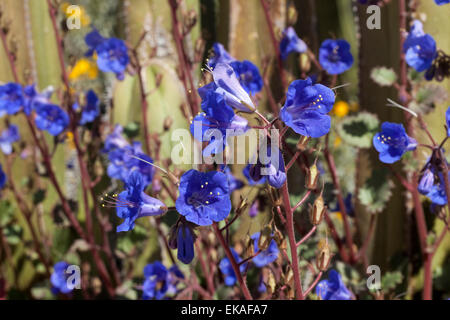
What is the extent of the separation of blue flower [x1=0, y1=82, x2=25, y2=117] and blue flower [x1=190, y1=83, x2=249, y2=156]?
996 millimetres

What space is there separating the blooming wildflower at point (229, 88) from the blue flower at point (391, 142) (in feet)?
1.54

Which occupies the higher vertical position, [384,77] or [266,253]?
[384,77]

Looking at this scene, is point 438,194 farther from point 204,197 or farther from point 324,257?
point 204,197

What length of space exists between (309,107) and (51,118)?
1.09 meters

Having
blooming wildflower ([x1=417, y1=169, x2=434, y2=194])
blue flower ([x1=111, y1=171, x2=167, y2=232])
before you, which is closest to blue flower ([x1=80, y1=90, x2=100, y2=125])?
blue flower ([x1=111, y1=171, x2=167, y2=232])

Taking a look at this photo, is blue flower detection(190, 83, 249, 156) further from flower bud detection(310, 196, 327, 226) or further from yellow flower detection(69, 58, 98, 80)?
yellow flower detection(69, 58, 98, 80)

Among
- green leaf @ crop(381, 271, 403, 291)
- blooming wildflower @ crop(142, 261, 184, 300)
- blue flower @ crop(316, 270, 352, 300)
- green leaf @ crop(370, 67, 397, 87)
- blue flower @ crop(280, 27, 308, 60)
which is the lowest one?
green leaf @ crop(381, 271, 403, 291)

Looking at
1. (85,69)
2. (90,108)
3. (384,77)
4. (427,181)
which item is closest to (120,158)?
(90,108)

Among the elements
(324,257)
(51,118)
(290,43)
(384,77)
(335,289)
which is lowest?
(335,289)

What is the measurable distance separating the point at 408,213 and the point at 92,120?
1.06m

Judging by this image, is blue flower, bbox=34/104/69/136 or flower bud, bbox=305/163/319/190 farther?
blue flower, bbox=34/104/69/136

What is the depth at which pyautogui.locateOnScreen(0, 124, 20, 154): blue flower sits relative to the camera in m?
1.86

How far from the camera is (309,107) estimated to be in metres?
0.81
